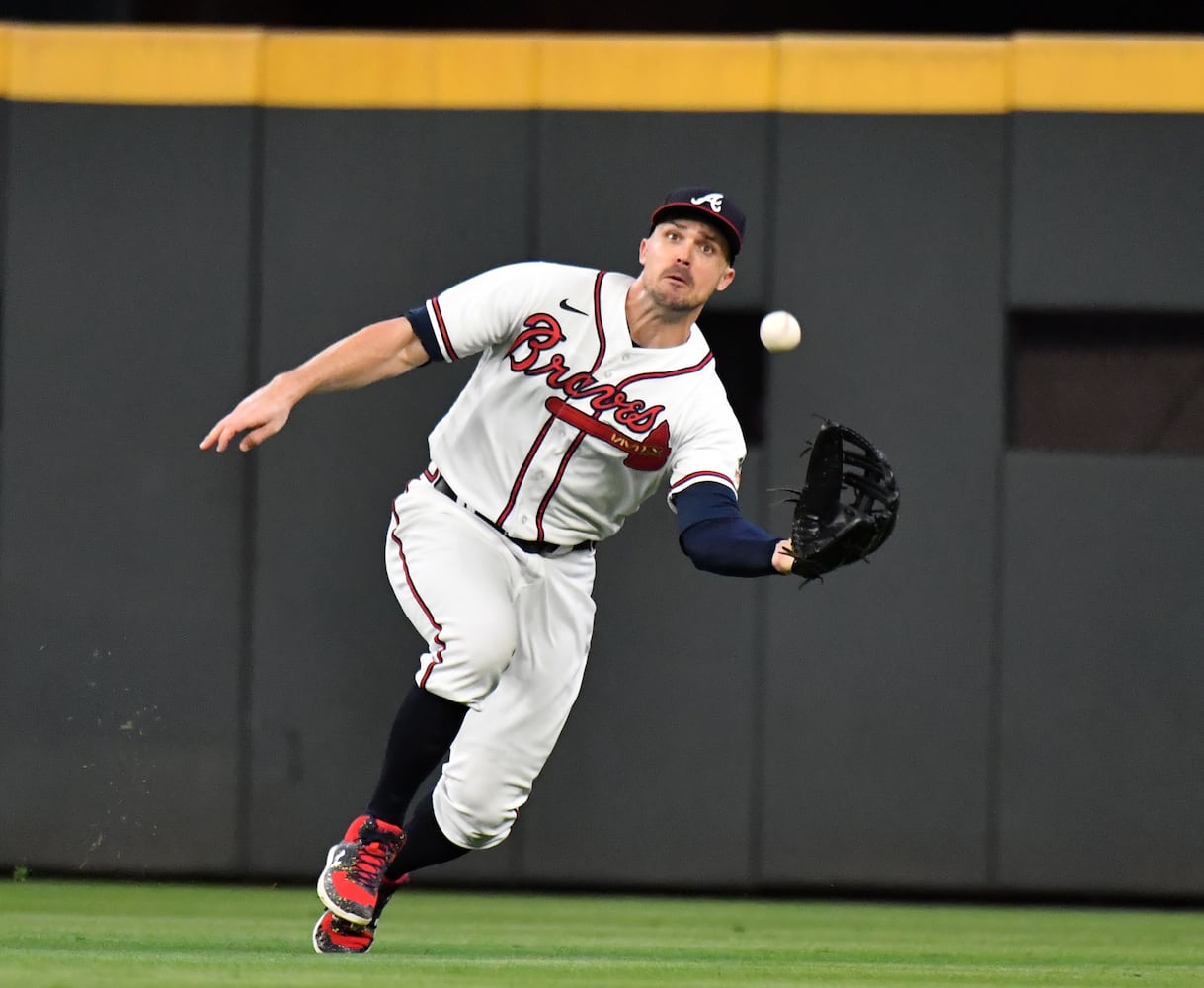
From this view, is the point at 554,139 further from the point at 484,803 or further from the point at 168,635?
the point at 484,803

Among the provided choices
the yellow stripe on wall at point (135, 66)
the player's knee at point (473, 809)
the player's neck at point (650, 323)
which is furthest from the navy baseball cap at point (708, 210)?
the yellow stripe on wall at point (135, 66)

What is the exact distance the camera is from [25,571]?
239 inches

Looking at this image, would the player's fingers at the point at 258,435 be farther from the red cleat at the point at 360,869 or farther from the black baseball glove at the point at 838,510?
the black baseball glove at the point at 838,510

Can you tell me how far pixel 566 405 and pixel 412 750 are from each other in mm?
879

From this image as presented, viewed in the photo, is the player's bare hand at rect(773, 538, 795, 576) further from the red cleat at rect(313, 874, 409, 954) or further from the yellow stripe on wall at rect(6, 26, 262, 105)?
the yellow stripe on wall at rect(6, 26, 262, 105)

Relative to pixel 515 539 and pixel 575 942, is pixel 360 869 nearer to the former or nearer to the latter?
pixel 515 539

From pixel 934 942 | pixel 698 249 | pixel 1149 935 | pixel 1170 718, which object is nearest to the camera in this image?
pixel 698 249

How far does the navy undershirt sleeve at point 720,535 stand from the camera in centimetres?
343

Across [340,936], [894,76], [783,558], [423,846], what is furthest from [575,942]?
[894,76]

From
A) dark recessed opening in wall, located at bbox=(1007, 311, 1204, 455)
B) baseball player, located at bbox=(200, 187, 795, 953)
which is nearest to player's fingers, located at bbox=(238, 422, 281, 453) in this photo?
baseball player, located at bbox=(200, 187, 795, 953)

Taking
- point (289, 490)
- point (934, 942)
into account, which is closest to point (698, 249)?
point (934, 942)

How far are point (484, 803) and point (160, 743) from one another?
8.09ft

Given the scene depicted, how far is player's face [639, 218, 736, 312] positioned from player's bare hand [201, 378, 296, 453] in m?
0.92

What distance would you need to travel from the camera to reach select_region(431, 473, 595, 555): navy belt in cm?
407
